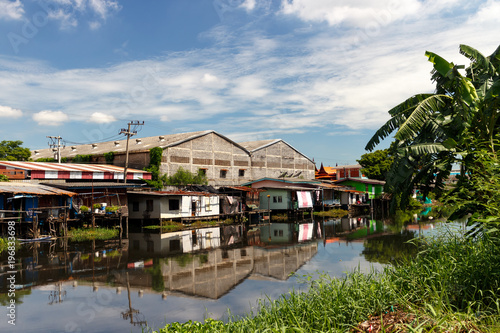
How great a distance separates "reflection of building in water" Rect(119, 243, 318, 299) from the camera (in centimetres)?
1102

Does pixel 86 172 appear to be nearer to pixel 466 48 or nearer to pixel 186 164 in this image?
pixel 186 164

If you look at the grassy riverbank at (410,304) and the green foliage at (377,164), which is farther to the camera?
the green foliage at (377,164)

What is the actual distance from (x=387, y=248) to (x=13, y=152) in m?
42.4

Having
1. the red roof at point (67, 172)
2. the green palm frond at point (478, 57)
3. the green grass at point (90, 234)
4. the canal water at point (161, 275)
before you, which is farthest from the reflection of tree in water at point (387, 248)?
the red roof at point (67, 172)

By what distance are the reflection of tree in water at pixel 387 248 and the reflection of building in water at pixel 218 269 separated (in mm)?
2374

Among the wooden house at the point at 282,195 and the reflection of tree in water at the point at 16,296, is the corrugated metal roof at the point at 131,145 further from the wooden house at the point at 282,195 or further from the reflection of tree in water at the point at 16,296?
the reflection of tree in water at the point at 16,296

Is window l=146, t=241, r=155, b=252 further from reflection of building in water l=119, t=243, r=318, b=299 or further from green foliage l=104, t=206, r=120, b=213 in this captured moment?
green foliage l=104, t=206, r=120, b=213

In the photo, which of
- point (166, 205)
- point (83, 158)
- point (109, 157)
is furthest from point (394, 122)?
point (83, 158)

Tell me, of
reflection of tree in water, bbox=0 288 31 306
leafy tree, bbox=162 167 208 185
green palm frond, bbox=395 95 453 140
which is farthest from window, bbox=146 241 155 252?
leafy tree, bbox=162 167 208 185

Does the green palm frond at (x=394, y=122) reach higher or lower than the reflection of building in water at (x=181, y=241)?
higher

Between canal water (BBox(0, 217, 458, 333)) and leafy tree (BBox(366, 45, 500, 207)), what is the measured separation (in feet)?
5.54

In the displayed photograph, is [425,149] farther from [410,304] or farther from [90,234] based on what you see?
[90,234]

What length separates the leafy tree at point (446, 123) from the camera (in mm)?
8828

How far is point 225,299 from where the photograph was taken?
9695 mm
